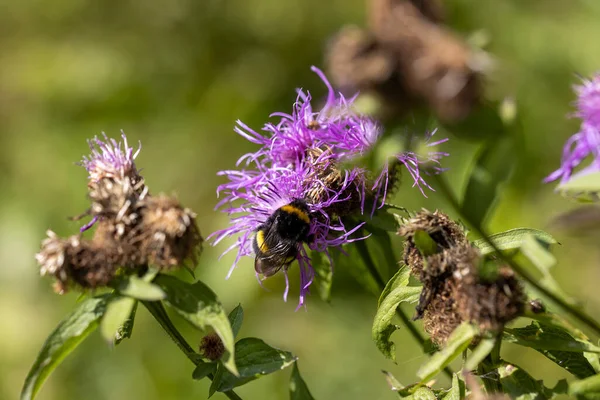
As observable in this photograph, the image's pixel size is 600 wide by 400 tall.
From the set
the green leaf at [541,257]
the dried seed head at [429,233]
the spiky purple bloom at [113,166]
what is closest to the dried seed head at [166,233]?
the spiky purple bloom at [113,166]

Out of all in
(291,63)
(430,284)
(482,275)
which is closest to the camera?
(482,275)

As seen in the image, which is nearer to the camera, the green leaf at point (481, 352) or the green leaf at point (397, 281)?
the green leaf at point (481, 352)

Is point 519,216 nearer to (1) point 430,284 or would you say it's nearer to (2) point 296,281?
(2) point 296,281

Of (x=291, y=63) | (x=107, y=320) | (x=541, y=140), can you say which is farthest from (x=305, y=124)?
(x=291, y=63)

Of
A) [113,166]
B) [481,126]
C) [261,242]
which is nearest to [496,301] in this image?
[481,126]

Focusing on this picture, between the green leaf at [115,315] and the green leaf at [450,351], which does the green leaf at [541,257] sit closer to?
the green leaf at [450,351]

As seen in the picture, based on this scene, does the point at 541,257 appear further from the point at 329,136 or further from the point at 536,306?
the point at 329,136
